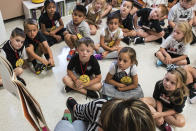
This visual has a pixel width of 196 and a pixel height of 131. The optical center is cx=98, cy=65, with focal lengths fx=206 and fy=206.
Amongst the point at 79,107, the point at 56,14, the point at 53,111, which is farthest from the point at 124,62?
the point at 56,14

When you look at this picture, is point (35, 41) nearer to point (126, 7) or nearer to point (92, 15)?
point (92, 15)

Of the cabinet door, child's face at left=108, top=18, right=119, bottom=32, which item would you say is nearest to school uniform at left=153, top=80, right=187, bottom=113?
child's face at left=108, top=18, right=119, bottom=32

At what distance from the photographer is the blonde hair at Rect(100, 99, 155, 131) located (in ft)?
3.03

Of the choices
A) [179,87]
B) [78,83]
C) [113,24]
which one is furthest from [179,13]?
[78,83]

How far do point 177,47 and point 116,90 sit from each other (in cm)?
91

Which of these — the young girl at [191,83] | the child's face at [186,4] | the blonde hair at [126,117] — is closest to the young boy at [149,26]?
the child's face at [186,4]

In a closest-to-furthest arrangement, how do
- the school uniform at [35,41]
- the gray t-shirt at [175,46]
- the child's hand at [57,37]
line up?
the school uniform at [35,41]
the gray t-shirt at [175,46]
the child's hand at [57,37]

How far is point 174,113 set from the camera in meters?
1.74

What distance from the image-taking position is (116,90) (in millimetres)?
1958

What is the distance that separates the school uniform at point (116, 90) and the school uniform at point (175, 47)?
0.70 meters

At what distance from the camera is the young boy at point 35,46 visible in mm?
2057

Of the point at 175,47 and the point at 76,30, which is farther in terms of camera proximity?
the point at 76,30

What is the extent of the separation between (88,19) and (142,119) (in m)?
2.26

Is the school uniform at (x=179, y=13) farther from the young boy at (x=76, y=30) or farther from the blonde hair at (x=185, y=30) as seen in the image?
the young boy at (x=76, y=30)
